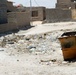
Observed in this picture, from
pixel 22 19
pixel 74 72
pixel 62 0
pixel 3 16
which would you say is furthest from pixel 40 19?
pixel 74 72

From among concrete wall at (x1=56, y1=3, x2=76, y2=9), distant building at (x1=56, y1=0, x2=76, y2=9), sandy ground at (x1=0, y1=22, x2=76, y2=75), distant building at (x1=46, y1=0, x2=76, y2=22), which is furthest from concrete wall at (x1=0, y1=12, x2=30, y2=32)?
sandy ground at (x1=0, y1=22, x2=76, y2=75)

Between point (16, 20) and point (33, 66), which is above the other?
point (16, 20)

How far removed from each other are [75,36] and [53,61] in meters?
1.27

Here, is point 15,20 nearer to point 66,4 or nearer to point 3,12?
point 3,12

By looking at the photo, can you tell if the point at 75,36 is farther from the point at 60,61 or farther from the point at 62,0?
the point at 62,0

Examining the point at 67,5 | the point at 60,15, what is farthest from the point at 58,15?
the point at 67,5

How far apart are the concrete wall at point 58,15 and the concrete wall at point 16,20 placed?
112 inches

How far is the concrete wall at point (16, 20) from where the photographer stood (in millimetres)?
25000

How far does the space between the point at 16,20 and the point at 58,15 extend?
618 cm

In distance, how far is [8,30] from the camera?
24.4m

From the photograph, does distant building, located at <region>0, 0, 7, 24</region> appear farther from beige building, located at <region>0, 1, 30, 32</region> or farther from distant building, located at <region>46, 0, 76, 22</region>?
distant building, located at <region>46, 0, 76, 22</region>

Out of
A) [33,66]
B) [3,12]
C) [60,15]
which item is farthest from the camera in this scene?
[60,15]

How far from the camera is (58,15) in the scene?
31484 mm

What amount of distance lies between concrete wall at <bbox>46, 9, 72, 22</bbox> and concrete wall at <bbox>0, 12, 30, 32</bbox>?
112 inches
